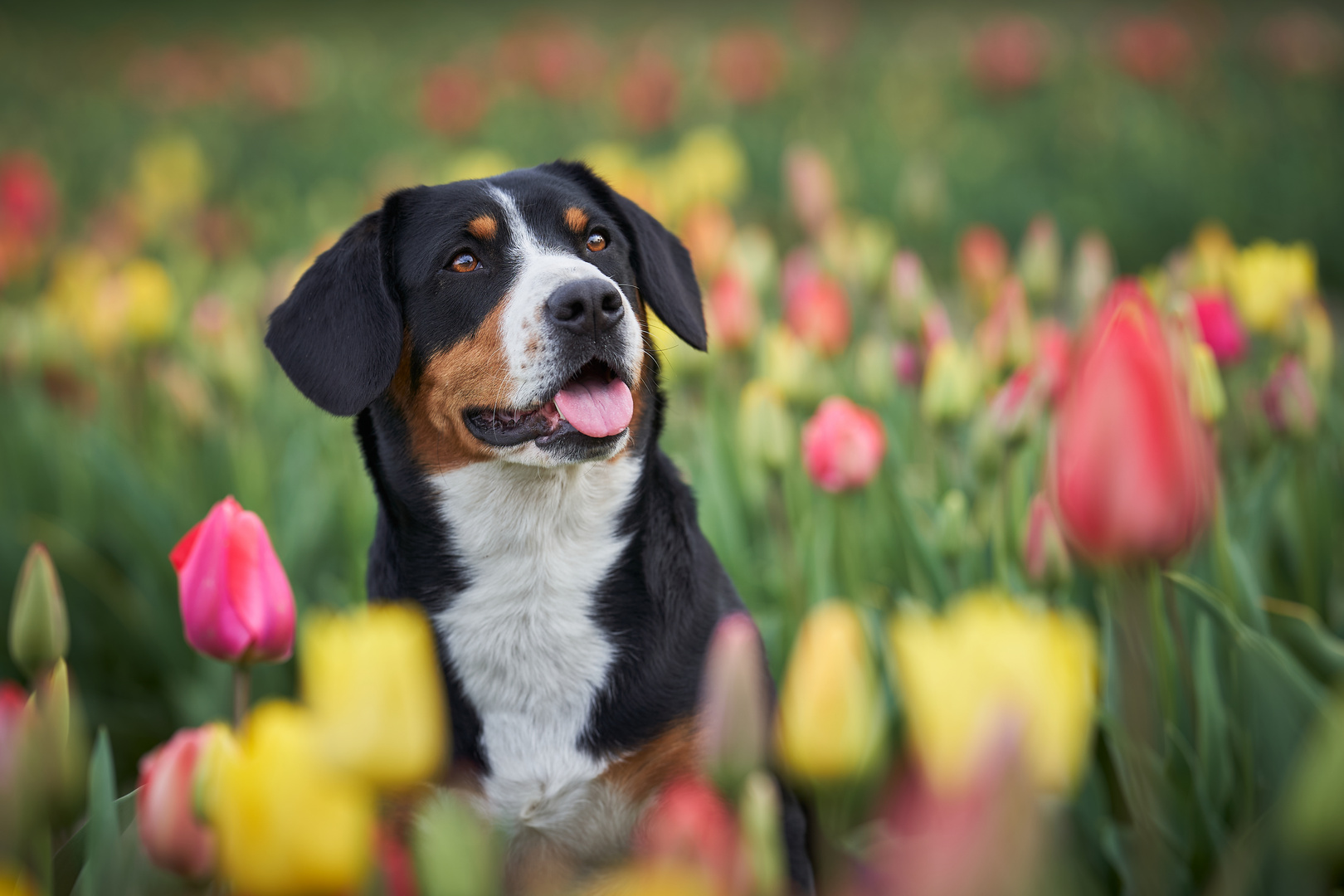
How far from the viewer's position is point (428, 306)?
92.3 inches

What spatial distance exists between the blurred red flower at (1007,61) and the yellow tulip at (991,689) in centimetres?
752

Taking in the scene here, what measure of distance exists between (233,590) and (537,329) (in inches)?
34.7

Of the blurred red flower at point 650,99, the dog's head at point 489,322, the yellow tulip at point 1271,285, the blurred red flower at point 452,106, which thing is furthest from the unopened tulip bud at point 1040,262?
the blurred red flower at point 452,106

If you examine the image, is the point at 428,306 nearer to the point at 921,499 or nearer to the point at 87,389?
the point at 921,499

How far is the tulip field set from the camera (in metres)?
0.94

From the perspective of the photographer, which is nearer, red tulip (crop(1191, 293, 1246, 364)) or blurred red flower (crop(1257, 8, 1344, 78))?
red tulip (crop(1191, 293, 1246, 364))

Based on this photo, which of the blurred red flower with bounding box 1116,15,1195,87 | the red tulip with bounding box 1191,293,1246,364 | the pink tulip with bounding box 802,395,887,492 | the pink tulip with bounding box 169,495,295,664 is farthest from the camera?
the blurred red flower with bounding box 1116,15,1195,87

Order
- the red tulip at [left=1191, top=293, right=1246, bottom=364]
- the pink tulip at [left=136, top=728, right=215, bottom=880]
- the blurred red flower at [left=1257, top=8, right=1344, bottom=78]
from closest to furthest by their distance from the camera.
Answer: the pink tulip at [left=136, top=728, right=215, bottom=880] → the red tulip at [left=1191, top=293, right=1246, bottom=364] → the blurred red flower at [left=1257, top=8, right=1344, bottom=78]

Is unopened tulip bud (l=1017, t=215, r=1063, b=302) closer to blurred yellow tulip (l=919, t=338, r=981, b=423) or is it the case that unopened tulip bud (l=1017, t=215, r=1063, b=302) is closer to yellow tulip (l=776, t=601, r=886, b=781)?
blurred yellow tulip (l=919, t=338, r=981, b=423)

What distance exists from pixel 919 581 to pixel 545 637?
96 centimetres

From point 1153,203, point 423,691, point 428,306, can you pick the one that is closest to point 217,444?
point 428,306

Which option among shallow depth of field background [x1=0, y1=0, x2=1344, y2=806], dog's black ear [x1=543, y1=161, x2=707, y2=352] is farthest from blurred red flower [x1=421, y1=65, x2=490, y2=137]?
dog's black ear [x1=543, y1=161, x2=707, y2=352]

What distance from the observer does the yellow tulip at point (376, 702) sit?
3.00 feet

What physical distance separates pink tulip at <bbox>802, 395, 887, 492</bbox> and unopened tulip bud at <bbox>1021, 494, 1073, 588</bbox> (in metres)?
0.46
